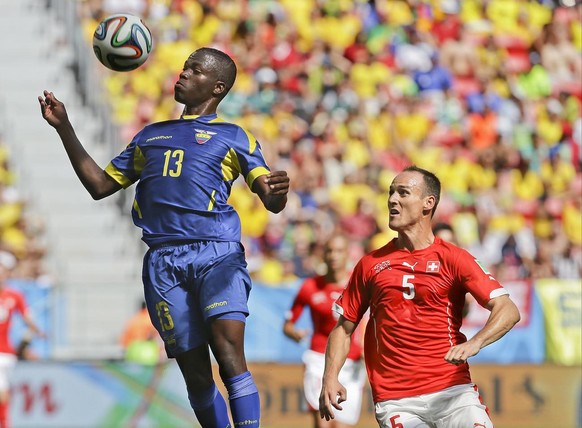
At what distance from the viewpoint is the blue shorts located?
7.46 meters

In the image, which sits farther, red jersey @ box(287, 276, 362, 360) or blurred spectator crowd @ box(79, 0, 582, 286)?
blurred spectator crowd @ box(79, 0, 582, 286)

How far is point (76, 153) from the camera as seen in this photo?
7703 mm

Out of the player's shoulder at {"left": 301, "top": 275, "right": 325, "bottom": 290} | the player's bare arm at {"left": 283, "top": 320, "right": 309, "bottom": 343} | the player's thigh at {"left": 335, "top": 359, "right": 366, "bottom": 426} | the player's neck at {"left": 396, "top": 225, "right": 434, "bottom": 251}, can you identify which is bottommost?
the player's thigh at {"left": 335, "top": 359, "right": 366, "bottom": 426}

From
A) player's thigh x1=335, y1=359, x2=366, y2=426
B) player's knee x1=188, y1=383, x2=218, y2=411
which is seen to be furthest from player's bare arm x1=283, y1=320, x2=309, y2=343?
player's knee x1=188, y1=383, x2=218, y2=411

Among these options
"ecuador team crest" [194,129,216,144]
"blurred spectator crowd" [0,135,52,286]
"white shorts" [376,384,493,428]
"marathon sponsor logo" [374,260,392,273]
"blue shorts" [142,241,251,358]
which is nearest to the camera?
"white shorts" [376,384,493,428]

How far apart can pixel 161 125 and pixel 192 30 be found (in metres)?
14.4

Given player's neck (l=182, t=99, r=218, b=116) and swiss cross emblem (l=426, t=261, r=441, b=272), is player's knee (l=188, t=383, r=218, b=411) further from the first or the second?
player's neck (l=182, t=99, r=218, b=116)

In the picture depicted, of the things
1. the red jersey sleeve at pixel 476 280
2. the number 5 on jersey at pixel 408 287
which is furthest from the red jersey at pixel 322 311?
the red jersey sleeve at pixel 476 280

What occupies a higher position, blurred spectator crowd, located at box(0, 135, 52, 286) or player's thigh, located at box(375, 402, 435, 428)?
blurred spectator crowd, located at box(0, 135, 52, 286)

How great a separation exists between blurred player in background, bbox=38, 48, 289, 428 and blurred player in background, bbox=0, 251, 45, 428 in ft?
22.7

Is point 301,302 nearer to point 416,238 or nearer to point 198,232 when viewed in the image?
point 198,232

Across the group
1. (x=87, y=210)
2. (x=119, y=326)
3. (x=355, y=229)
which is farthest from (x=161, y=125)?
(x=87, y=210)

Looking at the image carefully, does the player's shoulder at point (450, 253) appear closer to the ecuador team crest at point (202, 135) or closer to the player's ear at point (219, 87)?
the ecuador team crest at point (202, 135)

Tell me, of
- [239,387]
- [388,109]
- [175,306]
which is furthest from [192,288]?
[388,109]
